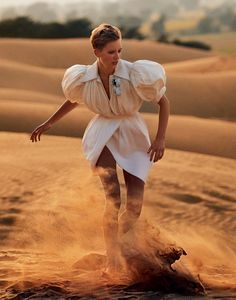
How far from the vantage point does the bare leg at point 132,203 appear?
535 centimetres

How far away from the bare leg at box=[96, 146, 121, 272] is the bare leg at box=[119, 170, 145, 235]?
6 cm

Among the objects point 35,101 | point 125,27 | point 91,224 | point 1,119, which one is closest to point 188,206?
point 91,224

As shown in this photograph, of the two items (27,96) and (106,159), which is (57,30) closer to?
(27,96)

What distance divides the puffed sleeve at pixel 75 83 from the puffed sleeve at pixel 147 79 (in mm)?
335

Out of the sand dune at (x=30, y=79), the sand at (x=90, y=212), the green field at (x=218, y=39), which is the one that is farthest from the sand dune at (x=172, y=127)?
the green field at (x=218, y=39)

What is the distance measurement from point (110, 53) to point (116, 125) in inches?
16.5

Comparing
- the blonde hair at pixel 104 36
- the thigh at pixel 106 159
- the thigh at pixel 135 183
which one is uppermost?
the blonde hair at pixel 104 36

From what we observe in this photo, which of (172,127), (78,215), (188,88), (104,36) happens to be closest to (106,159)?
(104,36)

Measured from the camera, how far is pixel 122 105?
5.26m

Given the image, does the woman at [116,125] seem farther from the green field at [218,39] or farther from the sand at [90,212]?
the green field at [218,39]

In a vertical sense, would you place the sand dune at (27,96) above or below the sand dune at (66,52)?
below

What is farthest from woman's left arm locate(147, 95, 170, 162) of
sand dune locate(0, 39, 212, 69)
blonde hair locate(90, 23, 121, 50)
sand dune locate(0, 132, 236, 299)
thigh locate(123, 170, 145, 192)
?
sand dune locate(0, 39, 212, 69)

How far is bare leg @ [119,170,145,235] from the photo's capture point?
211 inches

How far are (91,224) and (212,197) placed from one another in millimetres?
1880
